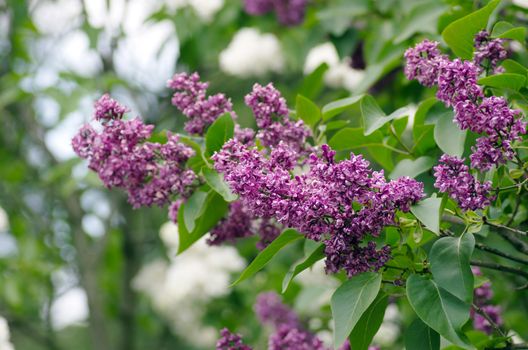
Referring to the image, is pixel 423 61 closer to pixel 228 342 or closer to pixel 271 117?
pixel 271 117

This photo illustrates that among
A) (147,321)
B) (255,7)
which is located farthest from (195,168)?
(147,321)

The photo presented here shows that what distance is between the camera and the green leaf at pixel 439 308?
1081 mm

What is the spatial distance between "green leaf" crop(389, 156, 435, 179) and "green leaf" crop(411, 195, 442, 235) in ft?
0.97

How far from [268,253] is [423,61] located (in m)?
0.40

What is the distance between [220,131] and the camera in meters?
1.36

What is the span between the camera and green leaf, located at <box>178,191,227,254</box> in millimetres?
1440

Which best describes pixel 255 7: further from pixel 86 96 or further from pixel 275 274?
pixel 275 274

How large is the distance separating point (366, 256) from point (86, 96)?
2279 millimetres

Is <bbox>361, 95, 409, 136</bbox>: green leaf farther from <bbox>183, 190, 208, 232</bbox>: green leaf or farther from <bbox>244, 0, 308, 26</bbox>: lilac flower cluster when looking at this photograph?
<bbox>244, 0, 308, 26</bbox>: lilac flower cluster

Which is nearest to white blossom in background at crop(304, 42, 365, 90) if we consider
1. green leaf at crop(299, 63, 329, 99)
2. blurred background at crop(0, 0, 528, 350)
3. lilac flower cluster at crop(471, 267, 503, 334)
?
blurred background at crop(0, 0, 528, 350)

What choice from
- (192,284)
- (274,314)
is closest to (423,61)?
(274,314)

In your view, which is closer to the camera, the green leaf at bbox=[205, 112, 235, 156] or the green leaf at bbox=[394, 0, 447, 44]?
the green leaf at bbox=[205, 112, 235, 156]

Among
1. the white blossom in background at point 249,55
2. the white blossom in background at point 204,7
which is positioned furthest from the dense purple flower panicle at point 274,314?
the white blossom in background at point 249,55

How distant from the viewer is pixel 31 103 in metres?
4.40
